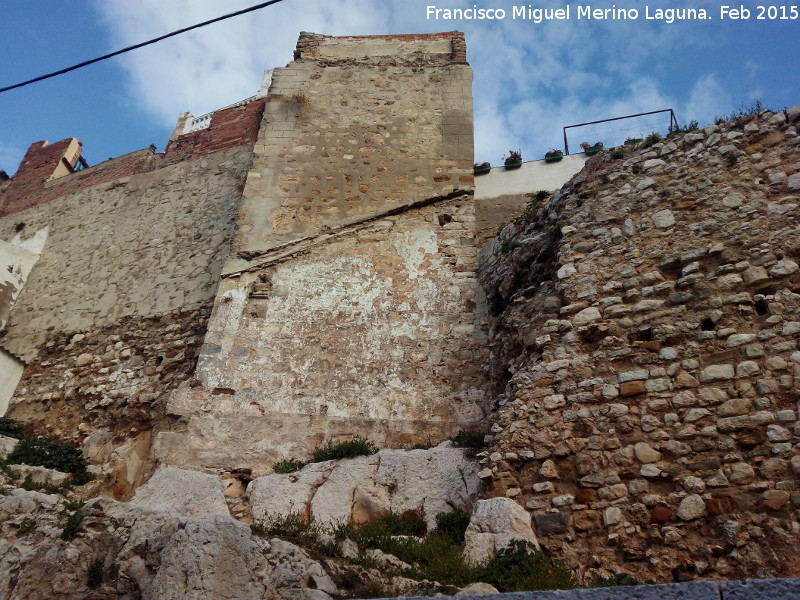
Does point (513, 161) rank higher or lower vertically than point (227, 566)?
higher

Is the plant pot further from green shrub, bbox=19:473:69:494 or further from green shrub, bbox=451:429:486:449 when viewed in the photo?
green shrub, bbox=19:473:69:494

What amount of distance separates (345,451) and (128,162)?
31.5 feet

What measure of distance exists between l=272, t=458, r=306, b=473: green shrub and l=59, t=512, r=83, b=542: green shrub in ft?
6.92

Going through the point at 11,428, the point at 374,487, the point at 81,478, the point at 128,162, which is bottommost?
the point at 374,487

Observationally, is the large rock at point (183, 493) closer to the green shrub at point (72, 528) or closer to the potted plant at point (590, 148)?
the green shrub at point (72, 528)

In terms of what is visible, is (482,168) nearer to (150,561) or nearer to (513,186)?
(513,186)

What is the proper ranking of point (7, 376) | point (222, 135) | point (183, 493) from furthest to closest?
point (222, 135), point (7, 376), point (183, 493)

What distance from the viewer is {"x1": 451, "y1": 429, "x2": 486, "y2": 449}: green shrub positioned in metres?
6.34

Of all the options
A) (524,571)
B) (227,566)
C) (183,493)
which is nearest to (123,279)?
(183,493)

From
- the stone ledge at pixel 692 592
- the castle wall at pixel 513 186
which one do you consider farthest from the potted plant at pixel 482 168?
the stone ledge at pixel 692 592

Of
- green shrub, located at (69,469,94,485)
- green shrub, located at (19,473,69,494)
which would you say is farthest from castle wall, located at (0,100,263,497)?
green shrub, located at (19,473,69,494)

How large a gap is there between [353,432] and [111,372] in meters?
4.55

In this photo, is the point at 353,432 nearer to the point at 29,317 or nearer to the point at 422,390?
the point at 422,390

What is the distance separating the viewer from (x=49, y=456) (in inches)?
318
